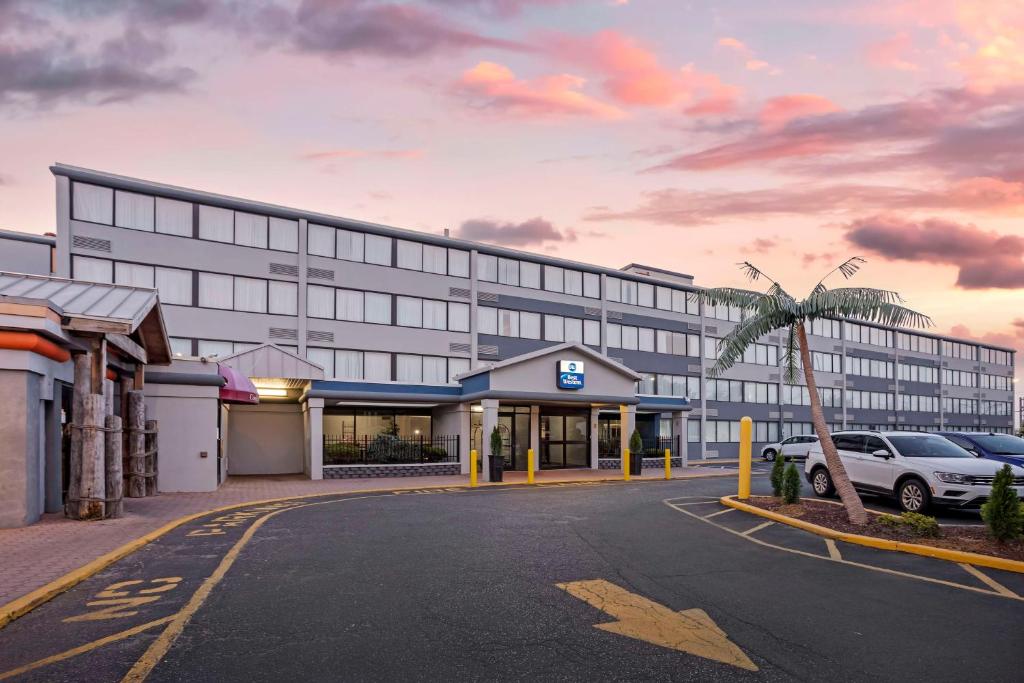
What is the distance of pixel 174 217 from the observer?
101 ft

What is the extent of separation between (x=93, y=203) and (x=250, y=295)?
7.24m

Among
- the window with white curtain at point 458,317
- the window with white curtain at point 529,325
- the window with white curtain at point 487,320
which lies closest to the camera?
the window with white curtain at point 458,317

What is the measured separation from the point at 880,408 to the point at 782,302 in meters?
58.4

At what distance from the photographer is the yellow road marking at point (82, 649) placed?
5630mm

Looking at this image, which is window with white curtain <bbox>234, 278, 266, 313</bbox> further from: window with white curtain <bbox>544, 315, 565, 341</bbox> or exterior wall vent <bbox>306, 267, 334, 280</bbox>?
window with white curtain <bbox>544, 315, 565, 341</bbox>

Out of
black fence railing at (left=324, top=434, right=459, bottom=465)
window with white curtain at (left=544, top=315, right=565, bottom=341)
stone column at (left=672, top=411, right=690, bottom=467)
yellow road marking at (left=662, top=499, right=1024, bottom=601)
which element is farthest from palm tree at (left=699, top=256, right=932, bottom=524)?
window with white curtain at (left=544, top=315, right=565, bottom=341)

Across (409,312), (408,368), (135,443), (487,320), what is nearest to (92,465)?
(135,443)

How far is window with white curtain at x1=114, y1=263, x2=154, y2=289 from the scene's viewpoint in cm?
2930

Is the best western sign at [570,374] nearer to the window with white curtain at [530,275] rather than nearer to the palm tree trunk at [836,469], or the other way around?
the window with white curtain at [530,275]

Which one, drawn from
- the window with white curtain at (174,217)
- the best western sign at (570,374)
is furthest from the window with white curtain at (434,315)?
the window with white curtain at (174,217)

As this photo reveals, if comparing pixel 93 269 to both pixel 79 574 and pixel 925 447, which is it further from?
pixel 925 447

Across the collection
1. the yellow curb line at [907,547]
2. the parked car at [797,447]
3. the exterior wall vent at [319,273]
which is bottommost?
the parked car at [797,447]

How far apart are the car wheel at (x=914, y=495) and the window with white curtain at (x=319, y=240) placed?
27570mm

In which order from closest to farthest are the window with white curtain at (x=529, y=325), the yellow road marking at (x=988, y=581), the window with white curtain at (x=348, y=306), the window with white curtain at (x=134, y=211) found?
the yellow road marking at (x=988, y=581)
the window with white curtain at (x=134, y=211)
the window with white curtain at (x=348, y=306)
the window with white curtain at (x=529, y=325)
